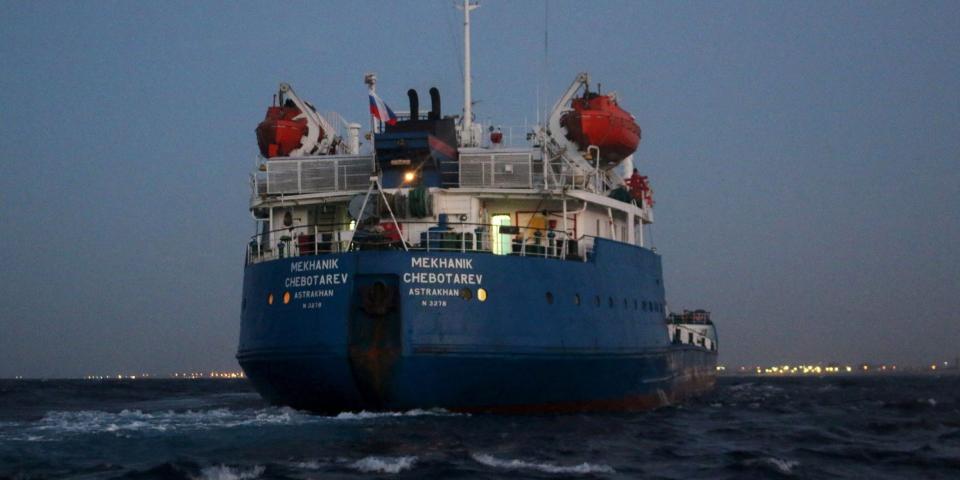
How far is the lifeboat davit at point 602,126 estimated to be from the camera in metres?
31.3

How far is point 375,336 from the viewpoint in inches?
915

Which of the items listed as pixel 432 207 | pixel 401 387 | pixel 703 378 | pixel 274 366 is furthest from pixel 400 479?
pixel 703 378

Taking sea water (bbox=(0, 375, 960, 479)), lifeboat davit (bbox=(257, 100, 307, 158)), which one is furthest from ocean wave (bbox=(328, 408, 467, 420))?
lifeboat davit (bbox=(257, 100, 307, 158))

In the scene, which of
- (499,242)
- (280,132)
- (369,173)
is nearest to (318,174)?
(369,173)

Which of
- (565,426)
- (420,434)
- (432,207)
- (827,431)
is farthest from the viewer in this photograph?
(432,207)

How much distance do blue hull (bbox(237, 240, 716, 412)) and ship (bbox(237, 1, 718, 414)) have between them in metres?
0.03

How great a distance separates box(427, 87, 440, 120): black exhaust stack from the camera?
95.7 feet

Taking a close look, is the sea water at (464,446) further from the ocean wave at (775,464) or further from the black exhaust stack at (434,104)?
the black exhaust stack at (434,104)

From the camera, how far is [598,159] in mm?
30328

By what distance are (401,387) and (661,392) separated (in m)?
11.0

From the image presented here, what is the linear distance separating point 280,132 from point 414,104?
15.2 feet

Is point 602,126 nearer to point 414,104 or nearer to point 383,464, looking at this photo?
point 414,104

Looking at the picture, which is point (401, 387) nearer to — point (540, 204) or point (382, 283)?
Result: point (382, 283)

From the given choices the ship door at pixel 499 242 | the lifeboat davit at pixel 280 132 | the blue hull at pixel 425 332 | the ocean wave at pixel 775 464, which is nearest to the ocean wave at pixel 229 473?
the blue hull at pixel 425 332
